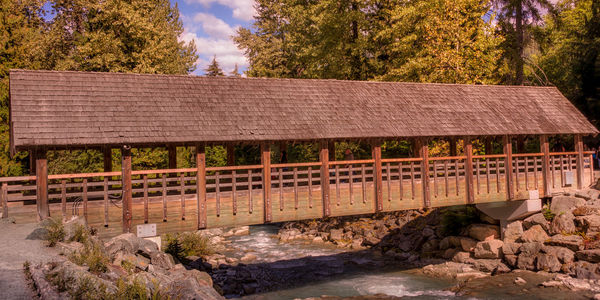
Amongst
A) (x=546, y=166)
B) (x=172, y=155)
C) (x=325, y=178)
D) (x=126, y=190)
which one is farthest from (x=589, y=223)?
(x=126, y=190)

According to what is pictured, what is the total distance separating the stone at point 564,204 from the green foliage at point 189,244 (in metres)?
14.9

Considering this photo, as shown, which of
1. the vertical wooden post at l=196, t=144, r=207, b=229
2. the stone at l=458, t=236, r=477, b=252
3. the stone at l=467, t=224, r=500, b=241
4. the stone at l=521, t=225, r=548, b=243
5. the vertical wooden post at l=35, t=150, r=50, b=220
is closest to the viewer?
the vertical wooden post at l=35, t=150, r=50, b=220

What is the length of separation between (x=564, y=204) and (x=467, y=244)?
4143mm

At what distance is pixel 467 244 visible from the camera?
834 inches

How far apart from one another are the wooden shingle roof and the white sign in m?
2.32

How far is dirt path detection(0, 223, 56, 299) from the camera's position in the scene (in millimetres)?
7770

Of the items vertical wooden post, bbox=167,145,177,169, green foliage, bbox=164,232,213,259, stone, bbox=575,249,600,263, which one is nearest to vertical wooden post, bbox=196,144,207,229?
vertical wooden post, bbox=167,145,177,169

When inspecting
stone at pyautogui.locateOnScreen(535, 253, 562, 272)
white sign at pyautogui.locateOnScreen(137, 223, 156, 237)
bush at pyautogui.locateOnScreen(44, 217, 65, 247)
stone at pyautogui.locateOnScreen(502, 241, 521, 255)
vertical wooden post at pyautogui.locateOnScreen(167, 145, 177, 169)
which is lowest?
stone at pyautogui.locateOnScreen(535, 253, 562, 272)

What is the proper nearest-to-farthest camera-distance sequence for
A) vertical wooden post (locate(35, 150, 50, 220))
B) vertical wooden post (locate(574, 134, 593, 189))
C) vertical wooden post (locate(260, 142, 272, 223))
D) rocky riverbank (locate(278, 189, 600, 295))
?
vertical wooden post (locate(35, 150, 50, 220)), vertical wooden post (locate(260, 142, 272, 223)), rocky riverbank (locate(278, 189, 600, 295)), vertical wooden post (locate(574, 134, 593, 189))

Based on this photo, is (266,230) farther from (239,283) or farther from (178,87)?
(178,87)

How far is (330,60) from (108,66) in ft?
40.0

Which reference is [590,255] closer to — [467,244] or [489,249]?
[489,249]

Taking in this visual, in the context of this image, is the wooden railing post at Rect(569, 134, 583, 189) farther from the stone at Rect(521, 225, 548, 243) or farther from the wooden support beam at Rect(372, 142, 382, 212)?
the wooden support beam at Rect(372, 142, 382, 212)

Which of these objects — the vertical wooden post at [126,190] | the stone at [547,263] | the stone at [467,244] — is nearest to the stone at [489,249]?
the stone at [467,244]
